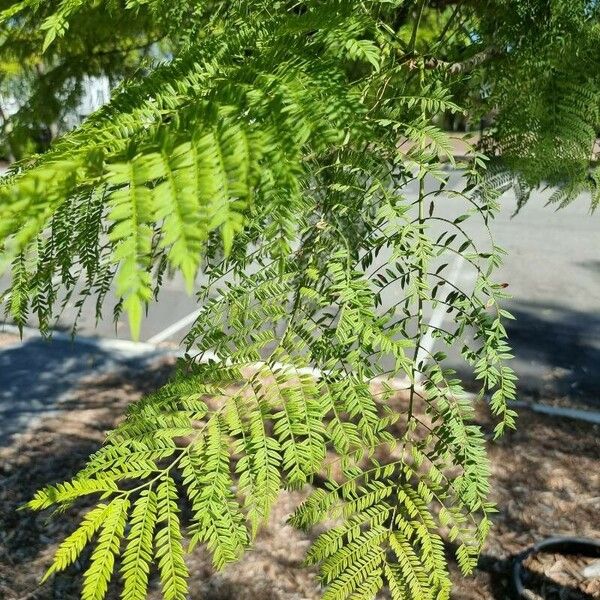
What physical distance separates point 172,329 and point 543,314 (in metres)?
3.97

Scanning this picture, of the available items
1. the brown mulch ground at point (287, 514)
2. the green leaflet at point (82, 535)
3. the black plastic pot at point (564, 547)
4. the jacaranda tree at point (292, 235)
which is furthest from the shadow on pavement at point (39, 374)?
the green leaflet at point (82, 535)

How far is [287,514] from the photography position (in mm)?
3834

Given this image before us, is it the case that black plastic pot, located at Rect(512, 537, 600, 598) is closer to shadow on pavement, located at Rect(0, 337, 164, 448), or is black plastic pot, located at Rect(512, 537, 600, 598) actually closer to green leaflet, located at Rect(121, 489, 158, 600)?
green leaflet, located at Rect(121, 489, 158, 600)

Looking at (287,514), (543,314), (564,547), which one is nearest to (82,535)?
(287,514)

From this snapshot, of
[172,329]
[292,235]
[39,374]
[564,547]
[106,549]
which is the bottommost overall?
[564,547]

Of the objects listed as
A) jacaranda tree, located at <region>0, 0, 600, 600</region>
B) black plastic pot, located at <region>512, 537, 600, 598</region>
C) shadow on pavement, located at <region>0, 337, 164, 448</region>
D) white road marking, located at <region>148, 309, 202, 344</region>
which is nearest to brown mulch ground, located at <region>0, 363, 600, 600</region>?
black plastic pot, located at <region>512, 537, 600, 598</region>

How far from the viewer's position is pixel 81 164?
574 mm

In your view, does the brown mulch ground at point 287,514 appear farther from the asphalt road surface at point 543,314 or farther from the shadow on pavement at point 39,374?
the asphalt road surface at point 543,314

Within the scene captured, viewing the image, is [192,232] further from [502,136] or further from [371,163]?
[502,136]

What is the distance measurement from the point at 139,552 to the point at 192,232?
61 centimetres

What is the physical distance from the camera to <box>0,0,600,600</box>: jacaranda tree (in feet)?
1.81

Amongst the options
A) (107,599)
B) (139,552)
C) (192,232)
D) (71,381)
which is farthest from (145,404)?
(71,381)

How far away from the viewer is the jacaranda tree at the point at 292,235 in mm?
551

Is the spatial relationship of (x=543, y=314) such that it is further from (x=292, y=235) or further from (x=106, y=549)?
(x=106, y=549)
